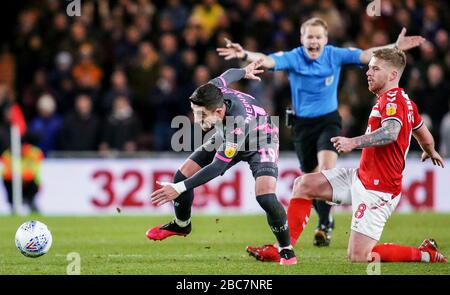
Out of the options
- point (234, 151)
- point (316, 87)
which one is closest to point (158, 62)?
point (316, 87)

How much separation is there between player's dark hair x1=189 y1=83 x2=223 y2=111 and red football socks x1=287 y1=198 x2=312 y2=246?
145 cm

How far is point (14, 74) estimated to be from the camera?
67.3ft

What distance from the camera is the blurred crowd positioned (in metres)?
18.7

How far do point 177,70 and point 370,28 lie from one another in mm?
4046

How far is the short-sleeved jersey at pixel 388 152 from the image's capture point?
9.65 metres

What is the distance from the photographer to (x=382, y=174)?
9828 millimetres

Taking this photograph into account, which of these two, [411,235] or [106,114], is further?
[106,114]

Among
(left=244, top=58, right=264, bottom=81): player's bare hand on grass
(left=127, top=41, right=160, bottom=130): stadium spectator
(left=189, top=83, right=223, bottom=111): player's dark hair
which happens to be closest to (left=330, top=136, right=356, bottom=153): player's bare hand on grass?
(left=189, top=83, right=223, bottom=111): player's dark hair

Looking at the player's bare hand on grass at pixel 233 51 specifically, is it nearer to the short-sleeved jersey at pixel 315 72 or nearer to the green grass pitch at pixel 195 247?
the short-sleeved jersey at pixel 315 72

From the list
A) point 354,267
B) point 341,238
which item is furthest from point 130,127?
point 354,267

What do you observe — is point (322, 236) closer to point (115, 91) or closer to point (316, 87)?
point (316, 87)

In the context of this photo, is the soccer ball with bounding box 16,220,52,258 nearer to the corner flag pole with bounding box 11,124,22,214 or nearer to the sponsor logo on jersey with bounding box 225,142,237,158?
the sponsor logo on jersey with bounding box 225,142,237,158

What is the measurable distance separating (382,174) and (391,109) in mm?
727

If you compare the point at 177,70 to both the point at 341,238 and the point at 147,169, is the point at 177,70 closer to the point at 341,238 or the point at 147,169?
the point at 147,169
